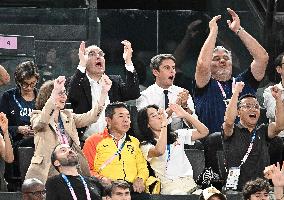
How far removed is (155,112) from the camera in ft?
47.3

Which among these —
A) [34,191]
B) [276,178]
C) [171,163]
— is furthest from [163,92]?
[34,191]

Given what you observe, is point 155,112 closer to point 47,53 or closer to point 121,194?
Answer: point 121,194

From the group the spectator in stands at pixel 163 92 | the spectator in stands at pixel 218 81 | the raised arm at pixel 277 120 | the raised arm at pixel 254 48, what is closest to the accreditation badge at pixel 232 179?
the raised arm at pixel 277 120

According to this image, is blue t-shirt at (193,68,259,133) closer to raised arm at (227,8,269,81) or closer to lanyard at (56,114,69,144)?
raised arm at (227,8,269,81)

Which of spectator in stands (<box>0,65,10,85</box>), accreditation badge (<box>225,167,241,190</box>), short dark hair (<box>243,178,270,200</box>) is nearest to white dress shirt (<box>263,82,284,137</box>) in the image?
accreditation badge (<box>225,167,241,190</box>)

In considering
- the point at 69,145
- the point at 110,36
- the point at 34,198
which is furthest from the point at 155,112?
the point at 110,36

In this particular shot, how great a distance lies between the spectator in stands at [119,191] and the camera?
13.1 m

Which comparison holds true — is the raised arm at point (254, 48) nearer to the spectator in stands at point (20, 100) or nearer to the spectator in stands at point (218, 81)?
the spectator in stands at point (218, 81)

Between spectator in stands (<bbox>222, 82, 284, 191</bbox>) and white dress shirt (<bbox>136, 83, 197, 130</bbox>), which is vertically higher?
white dress shirt (<bbox>136, 83, 197, 130</bbox>)

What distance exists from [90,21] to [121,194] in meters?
4.19

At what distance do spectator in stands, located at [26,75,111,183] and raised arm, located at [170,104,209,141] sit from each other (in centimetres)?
77

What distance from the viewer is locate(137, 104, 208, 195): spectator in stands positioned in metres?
14.1

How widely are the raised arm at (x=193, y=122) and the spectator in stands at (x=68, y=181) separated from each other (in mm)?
1435

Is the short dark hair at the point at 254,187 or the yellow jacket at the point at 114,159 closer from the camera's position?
the short dark hair at the point at 254,187
